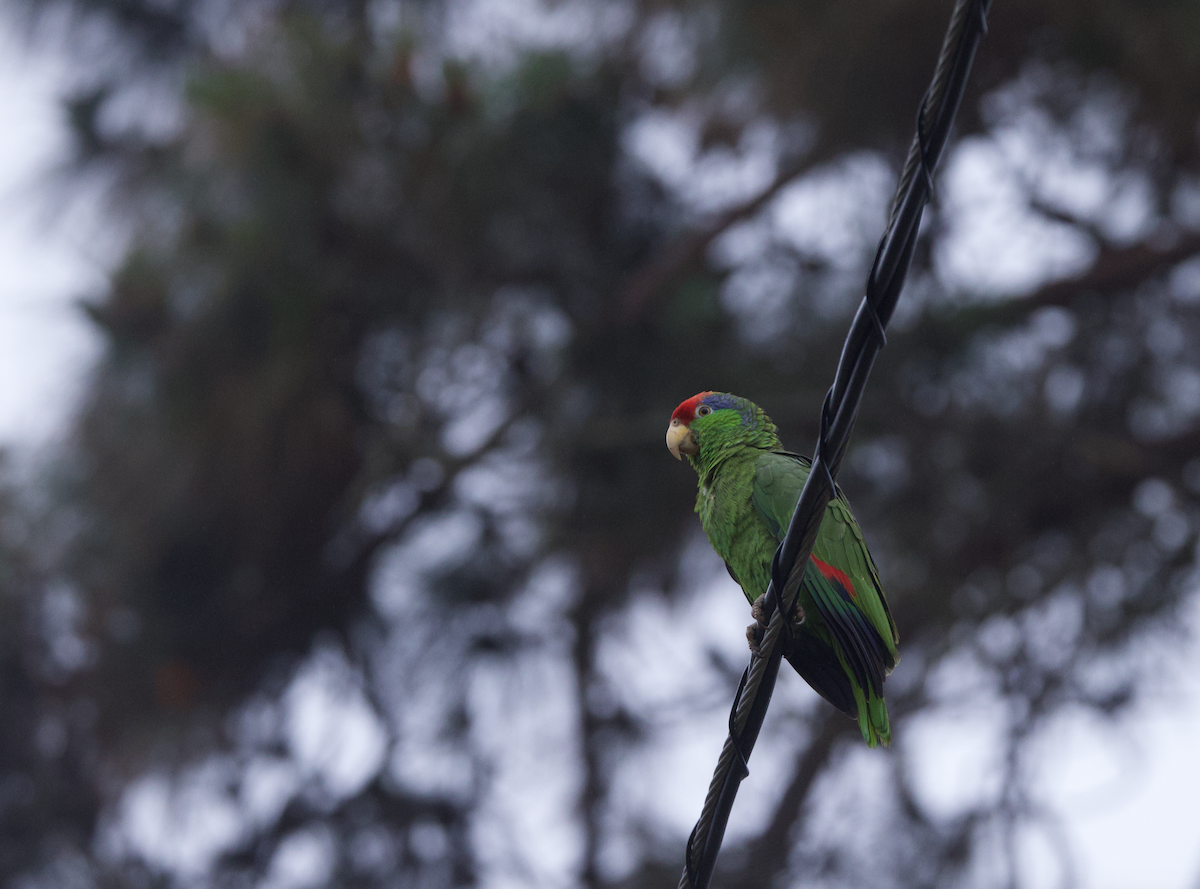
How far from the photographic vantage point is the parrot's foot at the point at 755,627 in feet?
5.26

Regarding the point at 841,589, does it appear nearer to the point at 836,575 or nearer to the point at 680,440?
the point at 836,575

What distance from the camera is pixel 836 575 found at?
1.69 m

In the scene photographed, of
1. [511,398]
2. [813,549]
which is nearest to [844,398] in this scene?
[813,549]

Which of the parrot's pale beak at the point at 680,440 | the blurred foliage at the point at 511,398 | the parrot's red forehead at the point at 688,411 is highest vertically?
the blurred foliage at the point at 511,398

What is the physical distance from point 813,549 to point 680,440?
31 cm

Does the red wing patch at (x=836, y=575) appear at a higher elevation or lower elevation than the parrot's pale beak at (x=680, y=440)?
lower

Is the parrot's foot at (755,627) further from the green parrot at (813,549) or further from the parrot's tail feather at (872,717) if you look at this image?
the parrot's tail feather at (872,717)

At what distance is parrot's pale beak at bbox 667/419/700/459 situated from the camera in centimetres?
180

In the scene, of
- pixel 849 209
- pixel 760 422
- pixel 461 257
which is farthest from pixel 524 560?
pixel 760 422

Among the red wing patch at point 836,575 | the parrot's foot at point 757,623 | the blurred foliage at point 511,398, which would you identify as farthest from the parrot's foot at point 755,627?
the blurred foliage at point 511,398

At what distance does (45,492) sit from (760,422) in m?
3.26

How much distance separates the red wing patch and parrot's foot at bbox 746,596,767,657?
110 mm

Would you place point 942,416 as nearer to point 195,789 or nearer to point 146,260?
point 146,260

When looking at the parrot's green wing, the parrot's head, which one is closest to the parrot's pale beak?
the parrot's head
